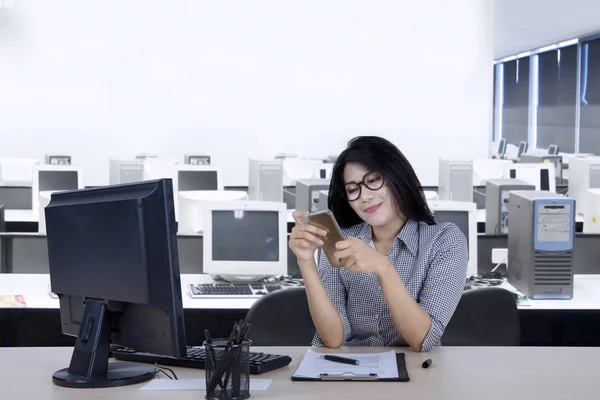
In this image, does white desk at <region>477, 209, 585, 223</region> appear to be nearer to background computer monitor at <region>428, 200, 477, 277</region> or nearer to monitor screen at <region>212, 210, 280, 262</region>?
background computer monitor at <region>428, 200, 477, 277</region>

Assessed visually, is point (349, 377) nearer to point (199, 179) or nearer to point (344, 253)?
point (344, 253)

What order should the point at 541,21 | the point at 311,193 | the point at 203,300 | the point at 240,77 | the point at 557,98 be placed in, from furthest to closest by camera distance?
the point at 557,98
the point at 541,21
the point at 240,77
the point at 311,193
the point at 203,300

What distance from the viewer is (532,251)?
13.6 feet

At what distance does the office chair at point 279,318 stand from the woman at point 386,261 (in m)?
0.62

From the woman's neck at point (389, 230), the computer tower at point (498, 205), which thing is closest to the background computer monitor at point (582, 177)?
the computer tower at point (498, 205)

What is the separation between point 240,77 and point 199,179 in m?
3.46

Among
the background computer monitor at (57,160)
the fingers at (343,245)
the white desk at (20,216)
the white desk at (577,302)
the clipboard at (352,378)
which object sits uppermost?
the background computer monitor at (57,160)

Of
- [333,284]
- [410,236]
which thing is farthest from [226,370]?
[410,236]

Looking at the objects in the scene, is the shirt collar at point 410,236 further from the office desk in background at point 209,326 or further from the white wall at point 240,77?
the white wall at point 240,77

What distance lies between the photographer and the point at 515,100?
71.2ft

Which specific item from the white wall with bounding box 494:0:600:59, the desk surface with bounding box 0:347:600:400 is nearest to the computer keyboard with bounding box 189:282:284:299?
the desk surface with bounding box 0:347:600:400

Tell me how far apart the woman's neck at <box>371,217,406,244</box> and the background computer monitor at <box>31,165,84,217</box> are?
4.69 metres

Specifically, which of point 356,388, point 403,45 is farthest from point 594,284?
point 403,45

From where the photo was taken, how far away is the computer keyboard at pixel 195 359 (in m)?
2.26
